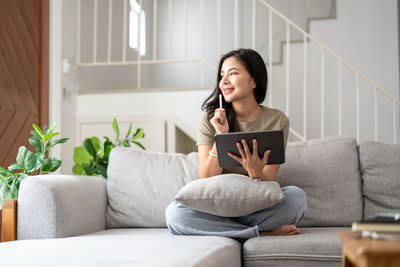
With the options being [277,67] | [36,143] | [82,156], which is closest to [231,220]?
[36,143]

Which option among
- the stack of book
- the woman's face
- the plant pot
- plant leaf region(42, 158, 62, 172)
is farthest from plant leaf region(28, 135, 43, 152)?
the stack of book

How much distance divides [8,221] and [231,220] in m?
0.82

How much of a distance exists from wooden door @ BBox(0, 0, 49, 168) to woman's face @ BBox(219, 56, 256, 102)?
5.22 feet

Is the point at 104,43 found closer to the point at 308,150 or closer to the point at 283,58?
the point at 283,58

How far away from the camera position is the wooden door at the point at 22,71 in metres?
2.93

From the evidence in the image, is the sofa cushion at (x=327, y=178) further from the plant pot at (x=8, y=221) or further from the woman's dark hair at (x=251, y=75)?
the plant pot at (x=8, y=221)

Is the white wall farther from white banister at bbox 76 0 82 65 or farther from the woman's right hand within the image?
the woman's right hand

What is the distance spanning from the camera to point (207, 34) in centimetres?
632

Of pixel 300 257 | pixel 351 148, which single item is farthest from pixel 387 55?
pixel 300 257

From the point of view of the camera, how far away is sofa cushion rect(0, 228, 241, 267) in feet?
3.67

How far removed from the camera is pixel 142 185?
207 centimetres

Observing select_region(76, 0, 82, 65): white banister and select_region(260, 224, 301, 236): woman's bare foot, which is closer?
select_region(260, 224, 301, 236): woman's bare foot

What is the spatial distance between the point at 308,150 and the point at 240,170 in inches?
13.9

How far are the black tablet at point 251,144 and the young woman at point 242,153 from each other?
0.02 metres
